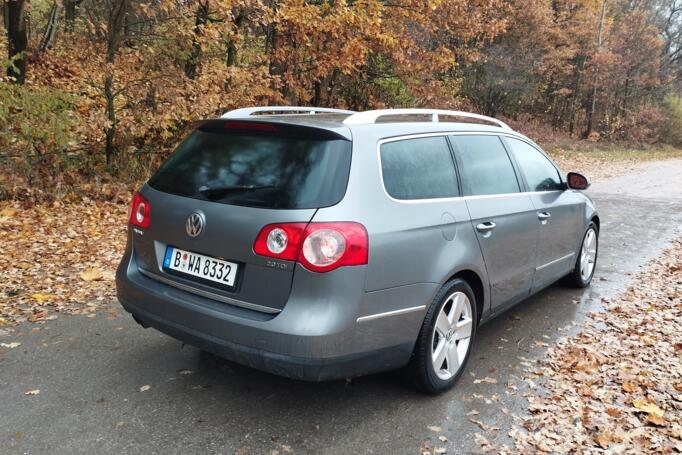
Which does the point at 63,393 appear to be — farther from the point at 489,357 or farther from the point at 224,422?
the point at 489,357

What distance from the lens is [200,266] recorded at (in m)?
3.17

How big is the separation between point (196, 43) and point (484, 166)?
6632 mm

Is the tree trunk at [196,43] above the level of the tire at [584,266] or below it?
above

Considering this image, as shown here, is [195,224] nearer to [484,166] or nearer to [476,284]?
[476,284]

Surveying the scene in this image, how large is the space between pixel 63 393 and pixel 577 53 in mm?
34473

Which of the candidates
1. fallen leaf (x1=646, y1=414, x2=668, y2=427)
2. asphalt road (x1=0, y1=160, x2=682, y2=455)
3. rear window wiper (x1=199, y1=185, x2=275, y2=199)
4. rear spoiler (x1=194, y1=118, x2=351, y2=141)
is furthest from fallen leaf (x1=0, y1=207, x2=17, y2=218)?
fallen leaf (x1=646, y1=414, x2=668, y2=427)

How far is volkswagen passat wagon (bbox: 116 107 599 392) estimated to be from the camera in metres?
2.86

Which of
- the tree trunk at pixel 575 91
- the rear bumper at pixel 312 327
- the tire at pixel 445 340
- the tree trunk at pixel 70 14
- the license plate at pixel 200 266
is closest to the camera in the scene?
the rear bumper at pixel 312 327

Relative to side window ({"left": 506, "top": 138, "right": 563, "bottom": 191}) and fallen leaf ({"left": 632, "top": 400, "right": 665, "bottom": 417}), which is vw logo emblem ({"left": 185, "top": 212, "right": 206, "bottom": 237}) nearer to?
side window ({"left": 506, "top": 138, "right": 563, "bottom": 191})

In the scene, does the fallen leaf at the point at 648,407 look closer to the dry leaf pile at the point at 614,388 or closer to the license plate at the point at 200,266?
the dry leaf pile at the point at 614,388

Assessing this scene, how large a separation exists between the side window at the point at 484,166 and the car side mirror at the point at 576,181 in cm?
118

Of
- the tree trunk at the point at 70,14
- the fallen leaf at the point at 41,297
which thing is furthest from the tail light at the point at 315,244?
the tree trunk at the point at 70,14

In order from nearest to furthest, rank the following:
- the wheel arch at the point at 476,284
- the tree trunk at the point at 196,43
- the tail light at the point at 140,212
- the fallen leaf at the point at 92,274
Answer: the tail light at the point at 140,212 → the wheel arch at the point at 476,284 → the fallen leaf at the point at 92,274 → the tree trunk at the point at 196,43

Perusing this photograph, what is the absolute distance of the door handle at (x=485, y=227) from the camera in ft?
12.5
